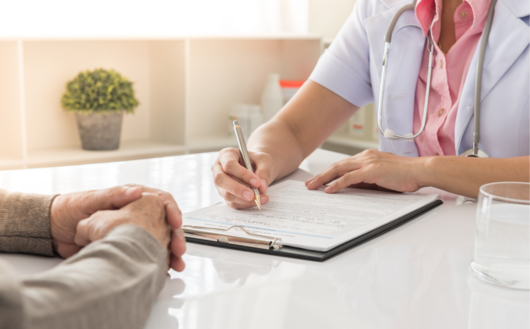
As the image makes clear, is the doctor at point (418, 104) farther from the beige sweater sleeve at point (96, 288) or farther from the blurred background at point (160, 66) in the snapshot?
the blurred background at point (160, 66)

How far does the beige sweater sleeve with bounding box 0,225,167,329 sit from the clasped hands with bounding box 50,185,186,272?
53 millimetres

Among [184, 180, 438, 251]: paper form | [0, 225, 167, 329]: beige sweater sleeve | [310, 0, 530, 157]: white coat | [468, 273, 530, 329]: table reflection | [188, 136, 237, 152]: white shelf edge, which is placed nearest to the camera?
[0, 225, 167, 329]: beige sweater sleeve

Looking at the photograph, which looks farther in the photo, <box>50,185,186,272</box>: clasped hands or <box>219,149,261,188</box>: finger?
<box>219,149,261,188</box>: finger

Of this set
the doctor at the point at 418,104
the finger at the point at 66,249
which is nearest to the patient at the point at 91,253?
the finger at the point at 66,249

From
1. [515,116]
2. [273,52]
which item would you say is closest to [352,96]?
[515,116]

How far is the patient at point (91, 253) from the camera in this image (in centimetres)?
44

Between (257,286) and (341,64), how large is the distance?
37.6 inches

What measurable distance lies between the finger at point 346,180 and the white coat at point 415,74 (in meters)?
0.34

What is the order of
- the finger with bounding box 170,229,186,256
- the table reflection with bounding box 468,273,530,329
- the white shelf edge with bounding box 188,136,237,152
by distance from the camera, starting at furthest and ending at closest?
the white shelf edge with bounding box 188,136,237,152 → the finger with bounding box 170,229,186,256 → the table reflection with bounding box 468,273,530,329

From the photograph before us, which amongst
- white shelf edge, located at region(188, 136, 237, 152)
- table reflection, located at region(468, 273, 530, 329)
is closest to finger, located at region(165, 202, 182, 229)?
table reflection, located at region(468, 273, 530, 329)

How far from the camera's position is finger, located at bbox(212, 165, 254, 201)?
0.92m

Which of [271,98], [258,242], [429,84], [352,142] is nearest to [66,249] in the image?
[258,242]

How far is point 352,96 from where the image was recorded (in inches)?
59.6

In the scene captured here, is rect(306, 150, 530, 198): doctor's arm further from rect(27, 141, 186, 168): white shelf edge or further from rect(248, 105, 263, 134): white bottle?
rect(248, 105, 263, 134): white bottle
